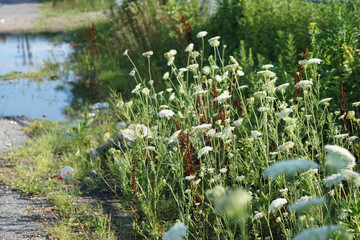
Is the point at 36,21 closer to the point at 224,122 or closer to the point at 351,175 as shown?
the point at 224,122

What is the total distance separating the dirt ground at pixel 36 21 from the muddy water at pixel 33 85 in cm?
233

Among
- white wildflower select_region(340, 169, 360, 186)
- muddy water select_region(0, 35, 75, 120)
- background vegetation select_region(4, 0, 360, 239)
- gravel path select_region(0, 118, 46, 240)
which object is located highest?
white wildflower select_region(340, 169, 360, 186)

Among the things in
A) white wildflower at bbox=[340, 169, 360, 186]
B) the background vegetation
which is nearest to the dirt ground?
the background vegetation

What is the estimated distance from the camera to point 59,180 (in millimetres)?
4426

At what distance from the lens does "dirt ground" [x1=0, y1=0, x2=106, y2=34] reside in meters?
15.3

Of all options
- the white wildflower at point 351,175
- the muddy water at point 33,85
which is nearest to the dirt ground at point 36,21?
the muddy water at point 33,85

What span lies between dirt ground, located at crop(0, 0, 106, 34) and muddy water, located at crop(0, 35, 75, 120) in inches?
91.7

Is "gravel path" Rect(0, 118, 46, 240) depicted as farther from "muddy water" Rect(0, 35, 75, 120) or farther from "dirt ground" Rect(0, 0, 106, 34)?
"dirt ground" Rect(0, 0, 106, 34)

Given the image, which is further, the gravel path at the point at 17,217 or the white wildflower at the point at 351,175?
the gravel path at the point at 17,217

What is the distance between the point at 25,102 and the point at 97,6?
1317cm

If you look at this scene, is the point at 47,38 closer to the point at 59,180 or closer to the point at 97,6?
the point at 97,6

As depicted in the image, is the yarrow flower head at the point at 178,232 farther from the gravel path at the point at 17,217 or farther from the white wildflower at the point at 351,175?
the gravel path at the point at 17,217

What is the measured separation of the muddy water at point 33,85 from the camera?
715 cm

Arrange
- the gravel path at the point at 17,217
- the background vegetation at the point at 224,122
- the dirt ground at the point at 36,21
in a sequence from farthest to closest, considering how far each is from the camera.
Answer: the dirt ground at the point at 36,21
the gravel path at the point at 17,217
the background vegetation at the point at 224,122
